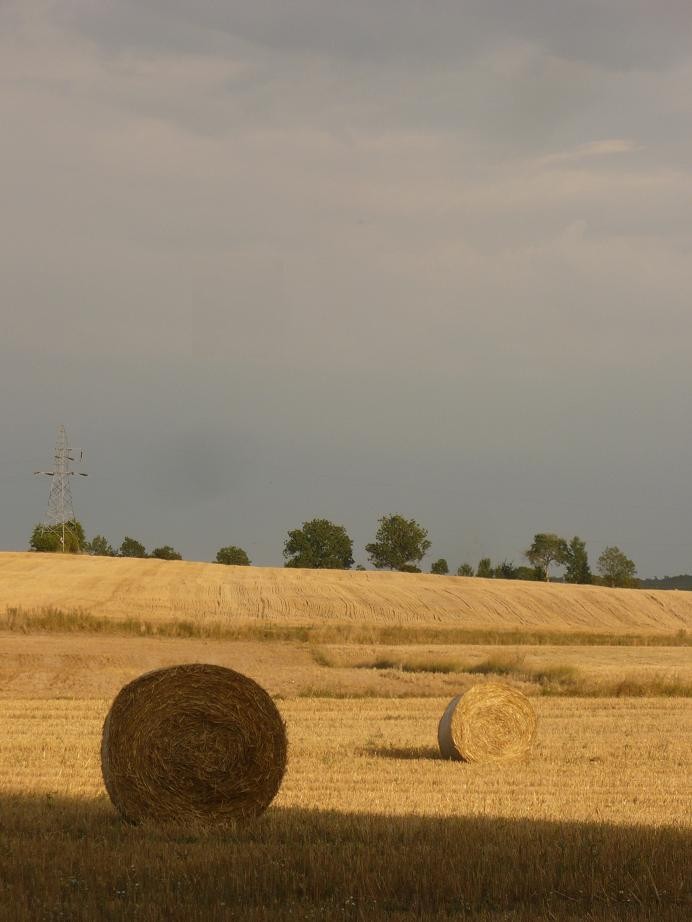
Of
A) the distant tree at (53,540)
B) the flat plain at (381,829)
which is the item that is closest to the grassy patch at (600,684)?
the flat plain at (381,829)

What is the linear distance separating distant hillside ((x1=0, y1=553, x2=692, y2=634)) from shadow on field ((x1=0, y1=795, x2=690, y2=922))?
32031mm

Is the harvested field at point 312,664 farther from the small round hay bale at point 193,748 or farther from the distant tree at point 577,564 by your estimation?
the distant tree at point 577,564

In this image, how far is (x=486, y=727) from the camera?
1549 cm

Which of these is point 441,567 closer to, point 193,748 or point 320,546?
point 320,546

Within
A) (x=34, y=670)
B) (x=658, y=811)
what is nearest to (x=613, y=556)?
(x=34, y=670)

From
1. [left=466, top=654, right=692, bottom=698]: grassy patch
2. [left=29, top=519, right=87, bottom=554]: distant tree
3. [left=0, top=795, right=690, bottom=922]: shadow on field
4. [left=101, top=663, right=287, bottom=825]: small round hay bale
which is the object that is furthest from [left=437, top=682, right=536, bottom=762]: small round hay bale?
[left=29, top=519, right=87, bottom=554]: distant tree

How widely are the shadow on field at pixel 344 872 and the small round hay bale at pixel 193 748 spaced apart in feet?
2.17

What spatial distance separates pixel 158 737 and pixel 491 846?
3367mm

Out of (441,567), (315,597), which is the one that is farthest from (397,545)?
(315,597)

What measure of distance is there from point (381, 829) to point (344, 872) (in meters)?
1.45

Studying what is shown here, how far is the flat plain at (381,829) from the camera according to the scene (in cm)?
736

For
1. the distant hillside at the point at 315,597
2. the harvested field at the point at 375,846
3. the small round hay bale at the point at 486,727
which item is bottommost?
the harvested field at the point at 375,846

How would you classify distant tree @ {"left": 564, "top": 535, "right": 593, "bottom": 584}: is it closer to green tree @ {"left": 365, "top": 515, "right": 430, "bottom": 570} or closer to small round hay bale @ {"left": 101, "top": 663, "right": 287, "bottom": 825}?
green tree @ {"left": 365, "top": 515, "right": 430, "bottom": 570}

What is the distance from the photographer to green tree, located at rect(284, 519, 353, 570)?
112 m
